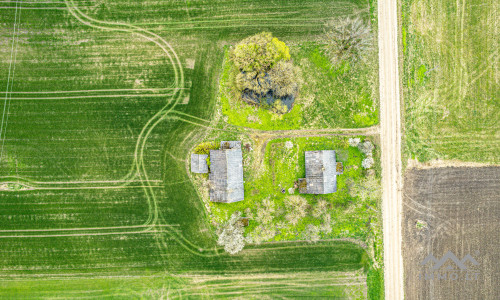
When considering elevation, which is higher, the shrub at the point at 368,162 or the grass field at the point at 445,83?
the grass field at the point at 445,83

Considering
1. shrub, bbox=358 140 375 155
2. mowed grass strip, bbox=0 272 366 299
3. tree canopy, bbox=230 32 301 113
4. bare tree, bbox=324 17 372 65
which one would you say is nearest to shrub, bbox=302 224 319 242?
mowed grass strip, bbox=0 272 366 299

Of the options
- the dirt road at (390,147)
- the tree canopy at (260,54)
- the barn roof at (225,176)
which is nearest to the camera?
the tree canopy at (260,54)

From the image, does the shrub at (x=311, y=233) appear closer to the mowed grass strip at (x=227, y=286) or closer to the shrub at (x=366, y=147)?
the mowed grass strip at (x=227, y=286)

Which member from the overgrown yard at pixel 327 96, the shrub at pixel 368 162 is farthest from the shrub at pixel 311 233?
the overgrown yard at pixel 327 96

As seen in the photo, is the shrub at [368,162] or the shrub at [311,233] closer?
the shrub at [368,162]

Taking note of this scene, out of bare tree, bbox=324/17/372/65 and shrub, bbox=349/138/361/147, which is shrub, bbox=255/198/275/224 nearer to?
shrub, bbox=349/138/361/147

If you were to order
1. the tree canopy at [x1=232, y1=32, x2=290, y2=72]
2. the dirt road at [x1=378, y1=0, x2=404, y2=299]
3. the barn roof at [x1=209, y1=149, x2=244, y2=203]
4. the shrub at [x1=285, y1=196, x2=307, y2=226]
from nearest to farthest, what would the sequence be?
the tree canopy at [x1=232, y1=32, x2=290, y2=72] < the barn roof at [x1=209, y1=149, x2=244, y2=203] < the shrub at [x1=285, y1=196, x2=307, y2=226] < the dirt road at [x1=378, y1=0, x2=404, y2=299]
